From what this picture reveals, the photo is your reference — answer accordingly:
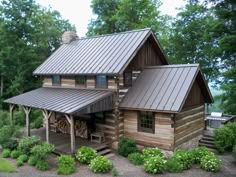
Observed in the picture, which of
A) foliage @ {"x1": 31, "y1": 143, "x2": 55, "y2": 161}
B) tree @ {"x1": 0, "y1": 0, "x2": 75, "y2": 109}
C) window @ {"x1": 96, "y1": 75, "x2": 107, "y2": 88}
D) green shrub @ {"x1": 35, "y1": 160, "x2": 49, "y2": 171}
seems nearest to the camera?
green shrub @ {"x1": 35, "y1": 160, "x2": 49, "y2": 171}

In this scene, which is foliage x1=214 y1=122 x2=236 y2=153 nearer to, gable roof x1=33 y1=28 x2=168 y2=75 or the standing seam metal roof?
gable roof x1=33 y1=28 x2=168 y2=75

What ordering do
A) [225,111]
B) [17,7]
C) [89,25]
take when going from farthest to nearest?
[89,25], [17,7], [225,111]

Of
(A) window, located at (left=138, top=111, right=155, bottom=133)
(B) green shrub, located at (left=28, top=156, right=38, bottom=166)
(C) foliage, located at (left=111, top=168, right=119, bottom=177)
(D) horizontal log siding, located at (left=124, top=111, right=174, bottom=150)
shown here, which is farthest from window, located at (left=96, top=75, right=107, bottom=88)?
(B) green shrub, located at (left=28, top=156, right=38, bottom=166)

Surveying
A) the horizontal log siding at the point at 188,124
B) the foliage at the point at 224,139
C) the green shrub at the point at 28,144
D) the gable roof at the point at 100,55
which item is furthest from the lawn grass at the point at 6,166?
the foliage at the point at 224,139

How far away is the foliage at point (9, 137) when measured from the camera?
14.7 meters

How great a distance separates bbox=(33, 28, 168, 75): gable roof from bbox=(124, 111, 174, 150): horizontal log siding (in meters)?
3.16

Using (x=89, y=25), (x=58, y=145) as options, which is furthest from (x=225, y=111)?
(x=89, y=25)

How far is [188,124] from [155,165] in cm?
470

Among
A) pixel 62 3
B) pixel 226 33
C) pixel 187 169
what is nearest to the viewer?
pixel 187 169

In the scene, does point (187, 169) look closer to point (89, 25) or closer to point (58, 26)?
point (89, 25)

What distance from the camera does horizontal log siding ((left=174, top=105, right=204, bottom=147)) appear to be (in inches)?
551

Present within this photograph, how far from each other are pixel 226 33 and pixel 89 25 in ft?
73.2

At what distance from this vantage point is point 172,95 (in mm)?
13547

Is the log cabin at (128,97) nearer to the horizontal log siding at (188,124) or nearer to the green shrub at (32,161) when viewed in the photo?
the horizontal log siding at (188,124)
